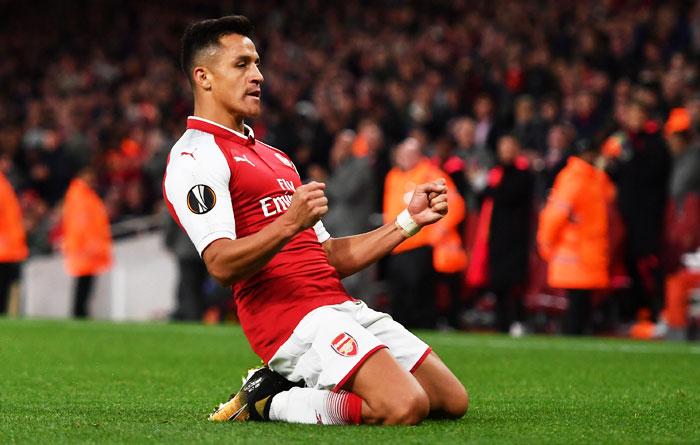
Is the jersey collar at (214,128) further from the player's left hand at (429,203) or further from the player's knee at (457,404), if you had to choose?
the player's knee at (457,404)

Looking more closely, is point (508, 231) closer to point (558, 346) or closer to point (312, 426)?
point (558, 346)

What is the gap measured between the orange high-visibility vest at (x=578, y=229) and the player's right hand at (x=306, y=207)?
754 centimetres

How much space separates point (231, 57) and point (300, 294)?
1.10 meters

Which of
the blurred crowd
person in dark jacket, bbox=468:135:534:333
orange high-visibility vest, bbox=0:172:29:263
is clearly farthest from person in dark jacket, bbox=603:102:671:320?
orange high-visibility vest, bbox=0:172:29:263

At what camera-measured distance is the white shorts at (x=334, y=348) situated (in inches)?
214

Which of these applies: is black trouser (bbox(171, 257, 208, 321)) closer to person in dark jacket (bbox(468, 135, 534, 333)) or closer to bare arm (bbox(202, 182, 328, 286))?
person in dark jacket (bbox(468, 135, 534, 333))

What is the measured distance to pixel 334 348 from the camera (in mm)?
5453

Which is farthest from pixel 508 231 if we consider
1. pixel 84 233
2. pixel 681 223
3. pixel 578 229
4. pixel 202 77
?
pixel 202 77

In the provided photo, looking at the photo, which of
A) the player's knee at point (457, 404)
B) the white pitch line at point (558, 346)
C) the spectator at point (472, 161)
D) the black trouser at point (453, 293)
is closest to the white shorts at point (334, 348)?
the player's knee at point (457, 404)

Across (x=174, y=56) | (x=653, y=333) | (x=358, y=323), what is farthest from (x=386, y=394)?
(x=174, y=56)

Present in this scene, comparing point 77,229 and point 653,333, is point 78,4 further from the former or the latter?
point 653,333

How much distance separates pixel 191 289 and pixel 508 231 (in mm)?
3958

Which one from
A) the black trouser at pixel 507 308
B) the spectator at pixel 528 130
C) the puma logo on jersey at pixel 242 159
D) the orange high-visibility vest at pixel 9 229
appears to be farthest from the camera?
the orange high-visibility vest at pixel 9 229

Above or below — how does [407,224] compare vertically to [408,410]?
above
